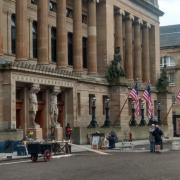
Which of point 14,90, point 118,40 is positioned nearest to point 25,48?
point 14,90

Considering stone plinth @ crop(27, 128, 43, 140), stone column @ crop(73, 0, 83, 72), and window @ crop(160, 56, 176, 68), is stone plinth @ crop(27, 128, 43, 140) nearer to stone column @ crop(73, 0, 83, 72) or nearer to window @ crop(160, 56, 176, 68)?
stone column @ crop(73, 0, 83, 72)

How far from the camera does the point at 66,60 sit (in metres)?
58.8

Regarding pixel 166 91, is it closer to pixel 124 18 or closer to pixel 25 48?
pixel 124 18

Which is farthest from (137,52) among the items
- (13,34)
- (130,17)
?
(13,34)

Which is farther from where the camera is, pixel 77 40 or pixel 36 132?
pixel 77 40

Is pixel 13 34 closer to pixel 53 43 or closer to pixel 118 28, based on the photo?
pixel 53 43

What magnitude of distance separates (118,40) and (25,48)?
21647 mm

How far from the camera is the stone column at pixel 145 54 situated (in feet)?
265

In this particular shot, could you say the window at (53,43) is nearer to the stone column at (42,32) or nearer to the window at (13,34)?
the window at (13,34)

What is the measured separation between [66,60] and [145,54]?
80.2 feet

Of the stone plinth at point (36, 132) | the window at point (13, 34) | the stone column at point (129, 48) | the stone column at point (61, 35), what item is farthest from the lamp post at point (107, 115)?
the stone plinth at point (36, 132)

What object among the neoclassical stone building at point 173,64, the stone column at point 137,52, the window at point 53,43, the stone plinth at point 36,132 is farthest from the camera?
the neoclassical stone building at point 173,64

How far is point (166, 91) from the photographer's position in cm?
8056

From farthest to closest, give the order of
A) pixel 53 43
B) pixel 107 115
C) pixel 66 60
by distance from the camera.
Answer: pixel 53 43
pixel 107 115
pixel 66 60
